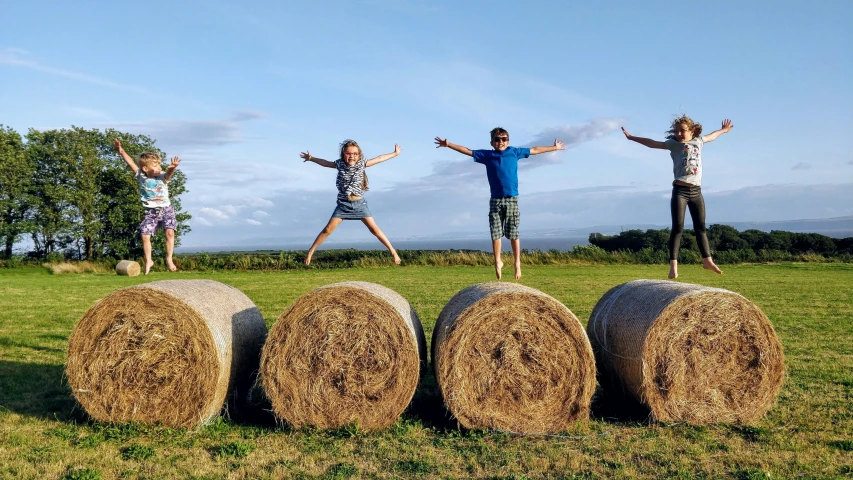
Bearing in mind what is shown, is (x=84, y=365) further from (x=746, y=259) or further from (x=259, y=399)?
(x=746, y=259)

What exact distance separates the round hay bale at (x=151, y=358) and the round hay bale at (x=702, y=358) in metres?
4.58

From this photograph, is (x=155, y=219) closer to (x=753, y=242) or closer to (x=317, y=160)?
(x=317, y=160)

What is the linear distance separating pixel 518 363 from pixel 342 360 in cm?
189

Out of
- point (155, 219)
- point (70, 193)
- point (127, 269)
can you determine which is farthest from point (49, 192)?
point (155, 219)

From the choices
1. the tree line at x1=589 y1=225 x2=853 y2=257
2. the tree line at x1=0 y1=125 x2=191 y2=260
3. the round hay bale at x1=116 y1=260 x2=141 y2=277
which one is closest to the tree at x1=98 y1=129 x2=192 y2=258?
the tree line at x1=0 y1=125 x2=191 y2=260

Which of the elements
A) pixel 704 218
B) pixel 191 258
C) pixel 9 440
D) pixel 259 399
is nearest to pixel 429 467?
pixel 259 399

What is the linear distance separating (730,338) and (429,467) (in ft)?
→ 12.2

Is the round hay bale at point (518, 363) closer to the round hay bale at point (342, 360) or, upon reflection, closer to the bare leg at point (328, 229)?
the round hay bale at point (342, 360)

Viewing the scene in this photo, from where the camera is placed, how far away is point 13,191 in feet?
137

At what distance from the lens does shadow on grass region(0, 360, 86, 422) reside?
7.08 metres

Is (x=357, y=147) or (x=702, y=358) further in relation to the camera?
(x=357, y=147)

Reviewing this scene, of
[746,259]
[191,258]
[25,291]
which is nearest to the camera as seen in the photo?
[25,291]

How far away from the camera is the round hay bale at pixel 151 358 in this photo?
6.53m

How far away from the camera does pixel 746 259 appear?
131ft
